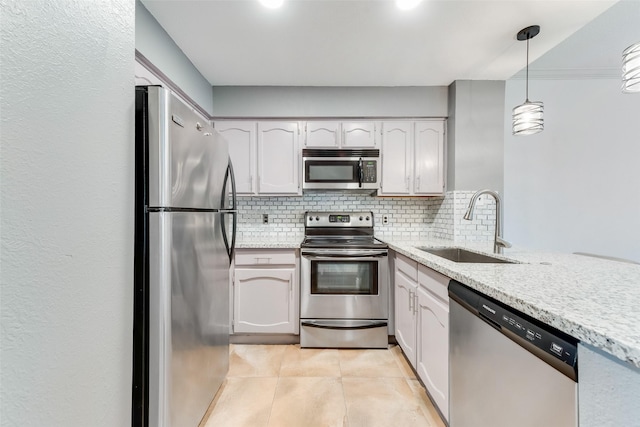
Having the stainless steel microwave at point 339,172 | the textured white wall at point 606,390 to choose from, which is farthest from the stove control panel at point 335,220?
the textured white wall at point 606,390

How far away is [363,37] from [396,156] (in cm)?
115

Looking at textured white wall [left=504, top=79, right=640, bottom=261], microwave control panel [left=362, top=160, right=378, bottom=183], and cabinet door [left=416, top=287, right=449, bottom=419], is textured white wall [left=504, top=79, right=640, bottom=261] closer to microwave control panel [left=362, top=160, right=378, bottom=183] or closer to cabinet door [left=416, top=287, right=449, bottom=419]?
microwave control panel [left=362, top=160, right=378, bottom=183]

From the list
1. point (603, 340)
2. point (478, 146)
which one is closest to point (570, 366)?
point (603, 340)

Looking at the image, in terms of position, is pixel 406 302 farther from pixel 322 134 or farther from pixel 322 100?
pixel 322 100

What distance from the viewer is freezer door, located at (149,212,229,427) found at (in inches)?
42.3

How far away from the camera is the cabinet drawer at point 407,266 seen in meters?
1.88

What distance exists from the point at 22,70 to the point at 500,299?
4.56ft

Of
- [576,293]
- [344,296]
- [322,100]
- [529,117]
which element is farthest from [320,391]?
[322,100]

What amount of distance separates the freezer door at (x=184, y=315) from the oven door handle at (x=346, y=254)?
901mm

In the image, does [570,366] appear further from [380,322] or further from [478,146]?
[478,146]

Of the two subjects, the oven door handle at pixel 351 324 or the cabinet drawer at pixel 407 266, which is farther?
the oven door handle at pixel 351 324

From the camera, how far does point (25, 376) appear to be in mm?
538

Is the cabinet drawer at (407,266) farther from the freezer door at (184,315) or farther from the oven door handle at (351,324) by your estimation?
the freezer door at (184,315)

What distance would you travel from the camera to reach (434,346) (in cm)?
157
